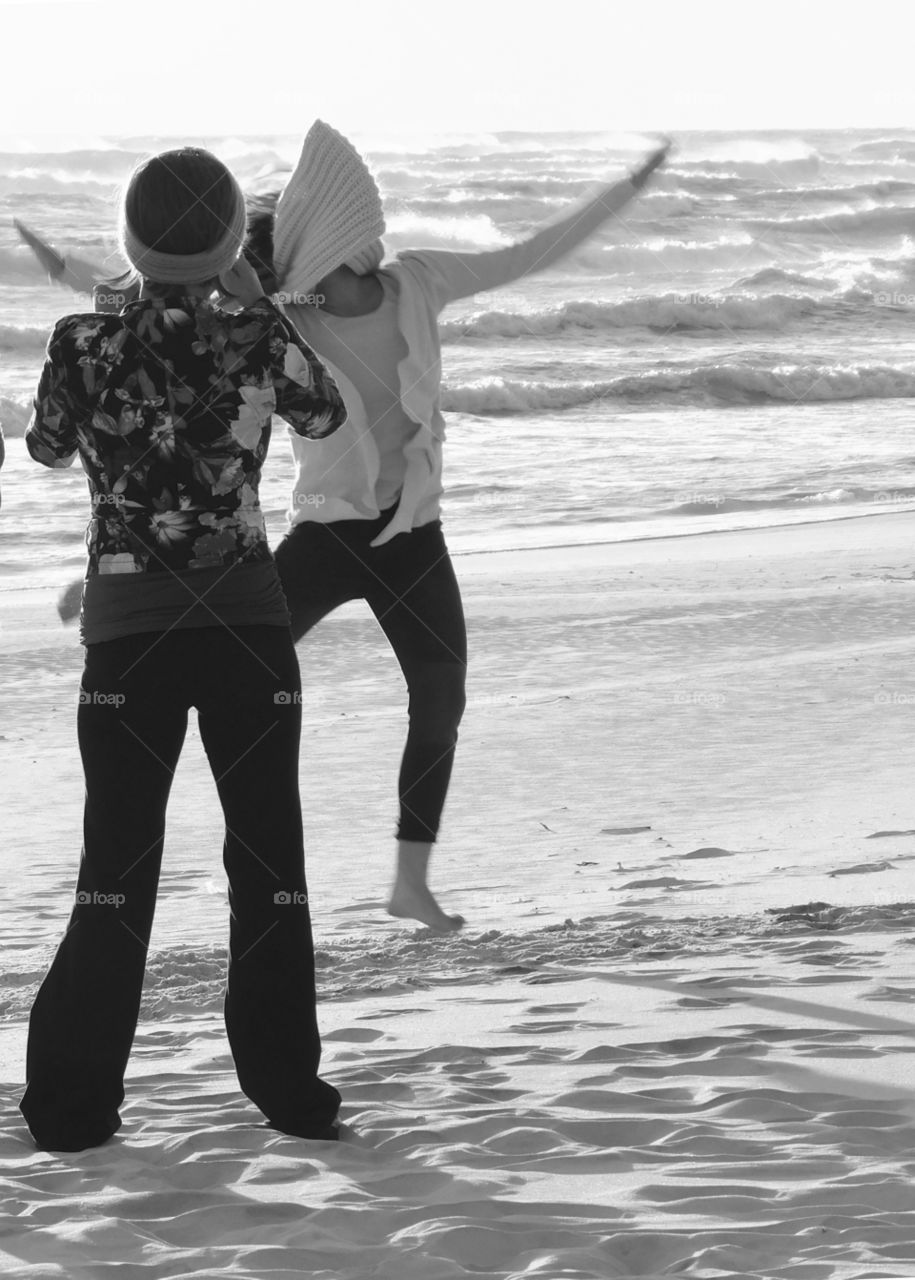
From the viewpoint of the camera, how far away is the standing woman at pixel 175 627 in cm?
266

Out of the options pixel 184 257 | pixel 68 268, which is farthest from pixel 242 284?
pixel 68 268

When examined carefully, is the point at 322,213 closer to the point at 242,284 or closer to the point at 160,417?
the point at 242,284

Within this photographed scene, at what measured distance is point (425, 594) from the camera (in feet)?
12.8

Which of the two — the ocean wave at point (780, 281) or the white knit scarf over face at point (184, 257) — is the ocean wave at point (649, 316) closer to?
the ocean wave at point (780, 281)

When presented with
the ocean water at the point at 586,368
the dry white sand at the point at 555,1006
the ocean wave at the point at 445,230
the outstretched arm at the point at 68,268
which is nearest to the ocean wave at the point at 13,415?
the ocean water at the point at 586,368

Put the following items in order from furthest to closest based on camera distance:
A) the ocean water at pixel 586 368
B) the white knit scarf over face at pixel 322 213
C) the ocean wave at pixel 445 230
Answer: the ocean wave at pixel 445 230 < the ocean water at pixel 586 368 < the white knit scarf over face at pixel 322 213

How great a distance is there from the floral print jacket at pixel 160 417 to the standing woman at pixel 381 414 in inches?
40.1

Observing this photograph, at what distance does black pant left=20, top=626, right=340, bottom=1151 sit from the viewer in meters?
2.71

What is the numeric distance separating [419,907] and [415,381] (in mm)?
1315

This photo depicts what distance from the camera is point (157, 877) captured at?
281 centimetres

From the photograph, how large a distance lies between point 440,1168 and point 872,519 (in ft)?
35.9

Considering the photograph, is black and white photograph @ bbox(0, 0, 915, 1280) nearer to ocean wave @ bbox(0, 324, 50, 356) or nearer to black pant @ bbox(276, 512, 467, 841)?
black pant @ bbox(276, 512, 467, 841)

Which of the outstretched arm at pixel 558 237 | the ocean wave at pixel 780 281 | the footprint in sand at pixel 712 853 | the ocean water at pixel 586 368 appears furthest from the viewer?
the ocean wave at pixel 780 281

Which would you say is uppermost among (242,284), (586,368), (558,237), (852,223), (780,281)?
(852,223)
